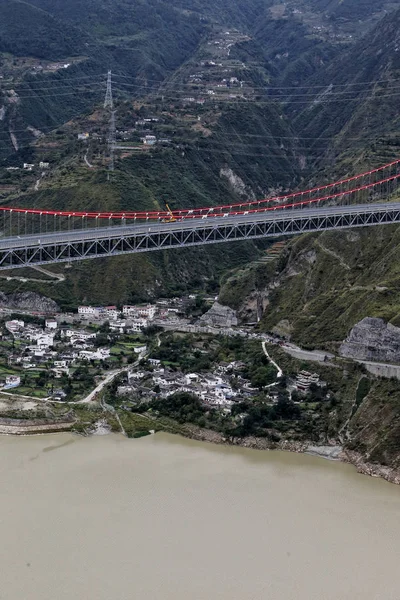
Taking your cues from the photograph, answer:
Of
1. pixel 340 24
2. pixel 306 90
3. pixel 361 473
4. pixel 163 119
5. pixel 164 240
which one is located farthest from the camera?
pixel 340 24

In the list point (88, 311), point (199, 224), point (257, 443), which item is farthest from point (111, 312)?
point (257, 443)

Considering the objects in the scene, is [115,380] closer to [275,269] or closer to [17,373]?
[17,373]

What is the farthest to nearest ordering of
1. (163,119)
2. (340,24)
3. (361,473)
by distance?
1. (340,24)
2. (163,119)
3. (361,473)

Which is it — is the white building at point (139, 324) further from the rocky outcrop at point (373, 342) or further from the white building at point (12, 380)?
the rocky outcrop at point (373, 342)

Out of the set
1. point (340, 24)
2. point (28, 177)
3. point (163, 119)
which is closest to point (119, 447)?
point (28, 177)

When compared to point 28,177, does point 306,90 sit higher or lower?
higher

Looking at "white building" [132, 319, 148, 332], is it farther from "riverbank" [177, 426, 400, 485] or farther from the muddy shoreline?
"riverbank" [177, 426, 400, 485]

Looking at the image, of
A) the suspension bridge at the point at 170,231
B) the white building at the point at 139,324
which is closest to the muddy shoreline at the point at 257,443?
the suspension bridge at the point at 170,231
